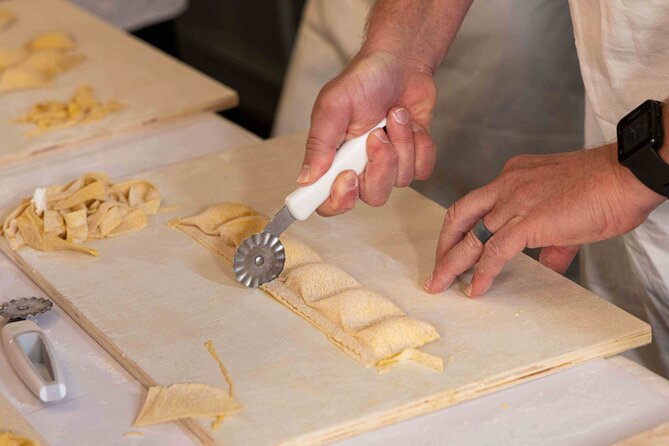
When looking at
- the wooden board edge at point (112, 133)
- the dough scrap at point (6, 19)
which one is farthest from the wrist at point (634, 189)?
the dough scrap at point (6, 19)

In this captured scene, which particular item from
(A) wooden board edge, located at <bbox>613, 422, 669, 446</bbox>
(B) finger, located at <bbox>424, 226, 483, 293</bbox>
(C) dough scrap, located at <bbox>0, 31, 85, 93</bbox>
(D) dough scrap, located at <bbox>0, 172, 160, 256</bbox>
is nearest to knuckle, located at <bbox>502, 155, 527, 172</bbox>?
(B) finger, located at <bbox>424, 226, 483, 293</bbox>

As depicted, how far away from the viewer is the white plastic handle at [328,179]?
1350 mm

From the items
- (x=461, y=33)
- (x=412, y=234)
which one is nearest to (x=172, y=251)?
(x=412, y=234)

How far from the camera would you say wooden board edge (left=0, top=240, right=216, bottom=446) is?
1.09 meters

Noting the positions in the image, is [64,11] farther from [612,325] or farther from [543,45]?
[612,325]

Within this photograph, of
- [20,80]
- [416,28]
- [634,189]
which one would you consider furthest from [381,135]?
[20,80]

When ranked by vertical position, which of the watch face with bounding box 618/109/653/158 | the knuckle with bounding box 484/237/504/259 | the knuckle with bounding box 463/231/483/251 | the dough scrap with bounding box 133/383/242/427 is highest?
the watch face with bounding box 618/109/653/158

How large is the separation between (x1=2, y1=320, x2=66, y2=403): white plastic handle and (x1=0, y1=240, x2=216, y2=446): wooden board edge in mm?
71

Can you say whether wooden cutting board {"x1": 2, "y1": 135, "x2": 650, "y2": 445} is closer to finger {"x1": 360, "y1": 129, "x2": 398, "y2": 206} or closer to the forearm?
finger {"x1": 360, "y1": 129, "x2": 398, "y2": 206}

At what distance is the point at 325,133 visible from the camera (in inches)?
57.6

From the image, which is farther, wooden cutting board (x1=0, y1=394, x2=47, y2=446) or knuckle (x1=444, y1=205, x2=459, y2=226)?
knuckle (x1=444, y1=205, x2=459, y2=226)

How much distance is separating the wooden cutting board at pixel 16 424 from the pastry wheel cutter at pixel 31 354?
35 millimetres

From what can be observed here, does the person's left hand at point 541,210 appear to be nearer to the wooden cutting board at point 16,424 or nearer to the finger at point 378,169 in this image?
the finger at point 378,169

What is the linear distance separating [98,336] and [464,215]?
1.66 ft
